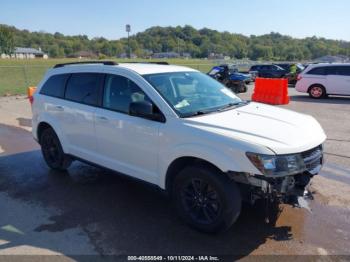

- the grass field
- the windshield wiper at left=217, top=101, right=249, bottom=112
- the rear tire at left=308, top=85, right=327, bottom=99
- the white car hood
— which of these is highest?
the windshield wiper at left=217, top=101, right=249, bottom=112

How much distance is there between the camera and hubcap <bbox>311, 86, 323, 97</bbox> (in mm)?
16625

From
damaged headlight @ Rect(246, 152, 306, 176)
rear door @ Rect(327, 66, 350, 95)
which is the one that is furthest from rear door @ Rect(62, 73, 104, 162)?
rear door @ Rect(327, 66, 350, 95)

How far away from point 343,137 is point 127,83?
20.0 ft

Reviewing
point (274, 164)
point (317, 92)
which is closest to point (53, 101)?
point (274, 164)

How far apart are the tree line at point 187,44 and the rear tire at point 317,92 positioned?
95691 millimetres

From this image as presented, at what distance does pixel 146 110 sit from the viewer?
4109 mm

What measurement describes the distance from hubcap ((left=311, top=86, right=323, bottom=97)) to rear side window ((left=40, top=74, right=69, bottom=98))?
1361 centimetres

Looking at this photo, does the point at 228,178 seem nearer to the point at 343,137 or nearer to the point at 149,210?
the point at 149,210

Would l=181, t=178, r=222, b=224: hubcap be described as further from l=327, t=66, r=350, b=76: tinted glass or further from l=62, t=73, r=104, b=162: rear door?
l=327, t=66, r=350, b=76: tinted glass

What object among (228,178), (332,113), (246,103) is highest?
A: (246,103)

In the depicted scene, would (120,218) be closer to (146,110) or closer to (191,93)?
(146,110)

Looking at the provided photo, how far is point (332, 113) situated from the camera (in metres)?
12.3

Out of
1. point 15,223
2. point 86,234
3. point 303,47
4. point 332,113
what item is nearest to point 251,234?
point 86,234

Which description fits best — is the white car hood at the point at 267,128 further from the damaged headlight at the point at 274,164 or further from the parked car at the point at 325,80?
the parked car at the point at 325,80
